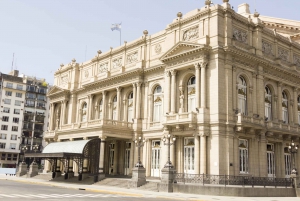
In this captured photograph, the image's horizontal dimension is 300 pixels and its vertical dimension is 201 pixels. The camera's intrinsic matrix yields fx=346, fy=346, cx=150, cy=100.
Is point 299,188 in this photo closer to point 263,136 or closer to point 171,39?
point 263,136

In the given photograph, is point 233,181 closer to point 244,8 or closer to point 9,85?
point 244,8

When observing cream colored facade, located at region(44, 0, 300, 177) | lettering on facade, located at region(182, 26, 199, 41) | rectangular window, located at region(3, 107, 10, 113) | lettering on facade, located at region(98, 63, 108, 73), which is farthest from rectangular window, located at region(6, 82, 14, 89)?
lettering on facade, located at region(182, 26, 199, 41)

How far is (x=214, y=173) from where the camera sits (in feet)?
108

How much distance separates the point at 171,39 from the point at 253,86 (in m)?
10.7

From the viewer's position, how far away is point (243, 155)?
35688mm

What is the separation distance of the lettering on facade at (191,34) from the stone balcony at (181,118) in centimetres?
896

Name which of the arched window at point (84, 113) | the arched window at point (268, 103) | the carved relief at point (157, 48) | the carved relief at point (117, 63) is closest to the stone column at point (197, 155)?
the arched window at point (268, 103)

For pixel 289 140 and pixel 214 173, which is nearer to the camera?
pixel 214 173

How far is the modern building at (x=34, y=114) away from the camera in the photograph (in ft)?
306

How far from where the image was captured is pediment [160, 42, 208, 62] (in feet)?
117

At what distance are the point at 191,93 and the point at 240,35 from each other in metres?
8.36

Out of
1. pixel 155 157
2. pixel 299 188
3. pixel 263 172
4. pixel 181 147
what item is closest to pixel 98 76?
pixel 155 157

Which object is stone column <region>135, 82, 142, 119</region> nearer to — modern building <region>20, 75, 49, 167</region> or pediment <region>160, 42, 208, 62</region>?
pediment <region>160, 42, 208, 62</region>

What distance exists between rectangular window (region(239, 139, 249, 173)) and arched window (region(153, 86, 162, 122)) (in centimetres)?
1037
